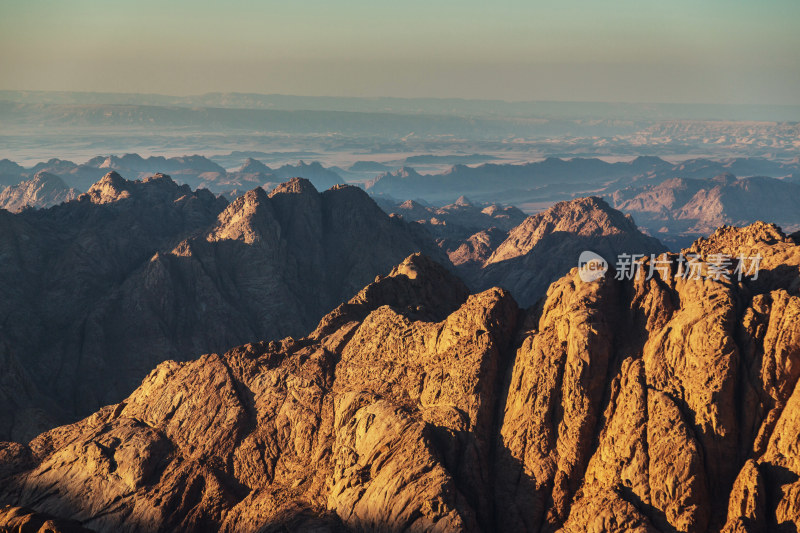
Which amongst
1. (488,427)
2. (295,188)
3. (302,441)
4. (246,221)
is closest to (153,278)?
(246,221)

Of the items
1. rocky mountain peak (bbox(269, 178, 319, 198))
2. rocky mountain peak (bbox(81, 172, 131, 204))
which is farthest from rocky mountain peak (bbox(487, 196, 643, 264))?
rocky mountain peak (bbox(81, 172, 131, 204))

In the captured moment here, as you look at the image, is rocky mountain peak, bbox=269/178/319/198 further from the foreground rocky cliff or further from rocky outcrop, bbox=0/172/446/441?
the foreground rocky cliff

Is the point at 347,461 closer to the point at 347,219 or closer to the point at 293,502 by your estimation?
the point at 293,502

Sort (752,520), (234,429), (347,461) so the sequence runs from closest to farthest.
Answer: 1. (752,520)
2. (347,461)
3. (234,429)

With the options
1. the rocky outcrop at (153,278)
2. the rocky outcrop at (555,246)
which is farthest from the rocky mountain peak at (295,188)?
the rocky outcrop at (555,246)

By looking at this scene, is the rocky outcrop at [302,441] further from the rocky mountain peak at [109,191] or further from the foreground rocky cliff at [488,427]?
the rocky mountain peak at [109,191]

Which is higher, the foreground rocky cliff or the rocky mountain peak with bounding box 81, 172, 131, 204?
the foreground rocky cliff

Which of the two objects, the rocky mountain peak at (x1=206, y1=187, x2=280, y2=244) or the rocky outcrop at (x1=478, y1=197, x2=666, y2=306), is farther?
the rocky outcrop at (x1=478, y1=197, x2=666, y2=306)

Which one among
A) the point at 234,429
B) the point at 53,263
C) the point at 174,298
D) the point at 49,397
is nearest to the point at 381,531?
the point at 234,429

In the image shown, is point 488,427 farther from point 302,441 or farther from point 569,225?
point 569,225
